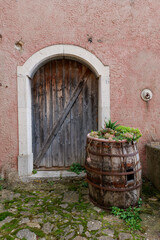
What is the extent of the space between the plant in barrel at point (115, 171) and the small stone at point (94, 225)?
0.25 meters

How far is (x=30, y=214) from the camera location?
213cm

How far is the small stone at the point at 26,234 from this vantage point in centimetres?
175

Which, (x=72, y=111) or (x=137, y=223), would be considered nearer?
(x=137, y=223)

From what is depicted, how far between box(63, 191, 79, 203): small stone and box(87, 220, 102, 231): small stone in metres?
0.54

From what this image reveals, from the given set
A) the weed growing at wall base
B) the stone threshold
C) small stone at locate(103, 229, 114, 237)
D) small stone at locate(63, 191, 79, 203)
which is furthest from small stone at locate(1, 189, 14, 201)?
the weed growing at wall base

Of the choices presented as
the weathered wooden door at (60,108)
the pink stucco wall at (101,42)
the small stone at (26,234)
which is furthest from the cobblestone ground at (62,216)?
the weathered wooden door at (60,108)

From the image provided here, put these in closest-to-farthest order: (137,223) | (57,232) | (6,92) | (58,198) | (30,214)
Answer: (57,232), (137,223), (30,214), (58,198), (6,92)

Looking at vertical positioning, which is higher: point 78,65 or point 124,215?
point 78,65

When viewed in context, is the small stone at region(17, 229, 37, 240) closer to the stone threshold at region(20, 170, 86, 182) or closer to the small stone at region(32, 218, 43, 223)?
the small stone at region(32, 218, 43, 223)

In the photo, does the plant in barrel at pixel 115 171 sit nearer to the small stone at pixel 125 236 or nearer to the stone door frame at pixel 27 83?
the small stone at pixel 125 236

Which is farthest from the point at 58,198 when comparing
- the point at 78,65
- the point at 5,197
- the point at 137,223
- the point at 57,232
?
the point at 78,65

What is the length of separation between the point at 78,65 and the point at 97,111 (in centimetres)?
116

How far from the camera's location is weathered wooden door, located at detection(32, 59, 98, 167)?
3.57 metres

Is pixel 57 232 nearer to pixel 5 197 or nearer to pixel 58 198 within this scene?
pixel 58 198
